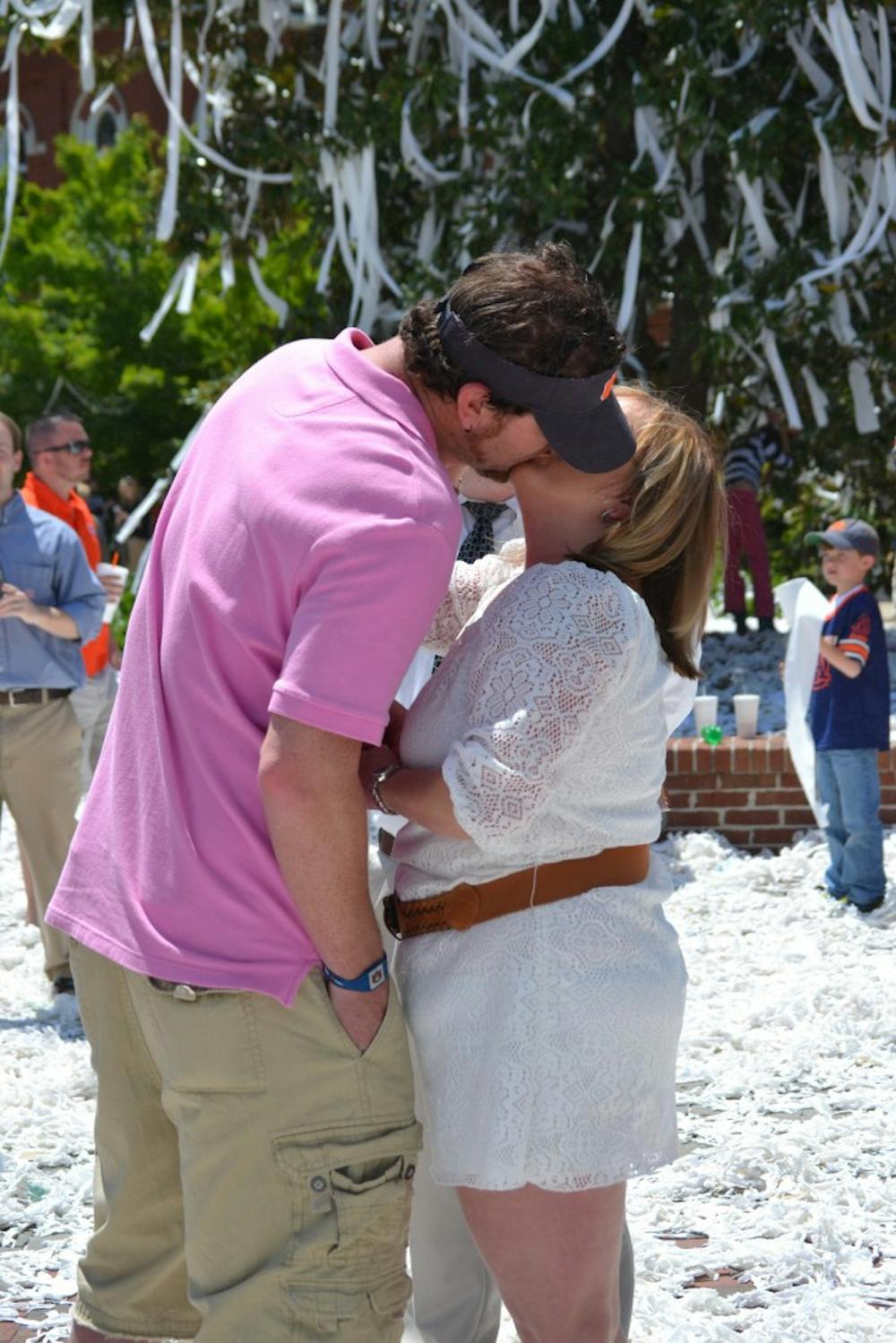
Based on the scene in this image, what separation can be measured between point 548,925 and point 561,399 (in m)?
0.67

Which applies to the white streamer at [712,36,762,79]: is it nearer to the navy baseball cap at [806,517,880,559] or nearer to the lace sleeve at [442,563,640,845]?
the navy baseball cap at [806,517,880,559]

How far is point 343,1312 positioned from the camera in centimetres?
204

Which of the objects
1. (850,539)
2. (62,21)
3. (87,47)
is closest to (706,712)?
(850,539)

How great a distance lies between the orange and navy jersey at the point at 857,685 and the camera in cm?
612

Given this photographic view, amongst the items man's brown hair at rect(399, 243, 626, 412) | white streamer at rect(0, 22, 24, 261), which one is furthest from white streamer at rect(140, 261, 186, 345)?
man's brown hair at rect(399, 243, 626, 412)

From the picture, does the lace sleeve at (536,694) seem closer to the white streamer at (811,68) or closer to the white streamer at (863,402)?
the white streamer at (863,402)

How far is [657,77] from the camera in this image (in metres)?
9.16

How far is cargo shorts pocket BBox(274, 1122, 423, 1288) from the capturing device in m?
2.03

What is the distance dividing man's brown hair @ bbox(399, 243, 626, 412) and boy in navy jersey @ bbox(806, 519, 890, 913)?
4.21 metres

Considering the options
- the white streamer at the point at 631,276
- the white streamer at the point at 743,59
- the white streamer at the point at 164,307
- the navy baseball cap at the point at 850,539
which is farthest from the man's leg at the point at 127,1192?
the white streamer at the point at 743,59

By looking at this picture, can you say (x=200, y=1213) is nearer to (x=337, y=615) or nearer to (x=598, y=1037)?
(x=598, y=1037)

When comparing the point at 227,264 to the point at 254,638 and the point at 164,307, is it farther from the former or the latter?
the point at 254,638

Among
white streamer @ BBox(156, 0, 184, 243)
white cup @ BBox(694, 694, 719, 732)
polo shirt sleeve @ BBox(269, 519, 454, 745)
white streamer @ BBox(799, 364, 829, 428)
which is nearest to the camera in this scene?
polo shirt sleeve @ BBox(269, 519, 454, 745)

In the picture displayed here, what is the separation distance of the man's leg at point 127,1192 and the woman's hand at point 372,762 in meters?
0.40
